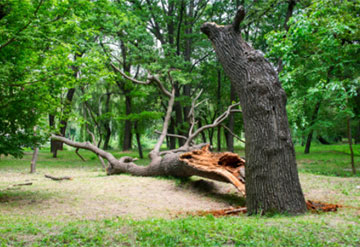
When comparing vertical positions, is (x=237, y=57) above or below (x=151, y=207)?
above

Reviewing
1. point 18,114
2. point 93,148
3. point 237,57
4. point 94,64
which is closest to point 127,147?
point 93,148

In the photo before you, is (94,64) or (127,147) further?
(127,147)

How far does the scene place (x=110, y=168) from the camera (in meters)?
11.3

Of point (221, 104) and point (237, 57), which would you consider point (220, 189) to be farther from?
point (221, 104)

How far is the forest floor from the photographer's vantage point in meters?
3.09

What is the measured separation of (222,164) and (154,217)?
2.81 meters

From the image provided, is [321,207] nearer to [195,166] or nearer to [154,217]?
[154,217]

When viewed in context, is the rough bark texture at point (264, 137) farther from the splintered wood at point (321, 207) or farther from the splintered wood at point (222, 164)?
the splintered wood at point (222, 164)

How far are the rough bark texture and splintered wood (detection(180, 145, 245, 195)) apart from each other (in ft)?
5.10

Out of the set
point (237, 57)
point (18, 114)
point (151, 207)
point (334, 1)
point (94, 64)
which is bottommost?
point (151, 207)

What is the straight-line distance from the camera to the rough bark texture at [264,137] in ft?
15.5

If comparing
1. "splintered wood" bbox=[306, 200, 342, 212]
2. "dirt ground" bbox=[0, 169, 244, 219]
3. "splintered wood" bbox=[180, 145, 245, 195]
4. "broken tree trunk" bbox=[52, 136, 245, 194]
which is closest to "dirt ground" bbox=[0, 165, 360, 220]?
"dirt ground" bbox=[0, 169, 244, 219]

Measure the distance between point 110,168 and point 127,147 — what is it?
12.3 metres

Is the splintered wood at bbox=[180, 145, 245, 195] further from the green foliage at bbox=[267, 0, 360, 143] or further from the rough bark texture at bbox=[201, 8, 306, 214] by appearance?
the green foliage at bbox=[267, 0, 360, 143]
